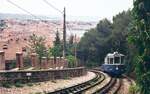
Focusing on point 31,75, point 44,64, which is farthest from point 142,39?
point 44,64

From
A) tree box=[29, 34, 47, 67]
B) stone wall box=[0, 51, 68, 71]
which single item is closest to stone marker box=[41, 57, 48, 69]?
stone wall box=[0, 51, 68, 71]

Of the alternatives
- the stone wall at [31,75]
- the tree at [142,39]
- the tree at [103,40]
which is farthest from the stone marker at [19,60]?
the tree at [103,40]

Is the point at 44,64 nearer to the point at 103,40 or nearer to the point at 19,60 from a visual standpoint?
the point at 19,60

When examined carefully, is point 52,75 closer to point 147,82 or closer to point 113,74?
point 113,74

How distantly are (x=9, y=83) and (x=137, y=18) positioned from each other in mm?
12241

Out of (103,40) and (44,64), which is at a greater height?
(103,40)

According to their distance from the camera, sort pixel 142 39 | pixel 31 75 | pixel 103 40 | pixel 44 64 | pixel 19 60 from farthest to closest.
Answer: pixel 103 40
pixel 44 64
pixel 19 60
pixel 31 75
pixel 142 39

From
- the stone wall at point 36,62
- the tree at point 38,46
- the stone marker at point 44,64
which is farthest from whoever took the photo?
the tree at point 38,46

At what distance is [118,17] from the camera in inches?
3767

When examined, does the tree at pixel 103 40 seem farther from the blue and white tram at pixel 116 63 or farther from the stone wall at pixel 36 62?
the stone wall at pixel 36 62

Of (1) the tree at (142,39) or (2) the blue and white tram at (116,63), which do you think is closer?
(1) the tree at (142,39)

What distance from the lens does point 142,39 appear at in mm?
24578

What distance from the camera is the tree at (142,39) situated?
80.2 feet

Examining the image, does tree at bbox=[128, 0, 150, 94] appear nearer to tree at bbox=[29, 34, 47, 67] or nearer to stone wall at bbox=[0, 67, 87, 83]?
stone wall at bbox=[0, 67, 87, 83]
